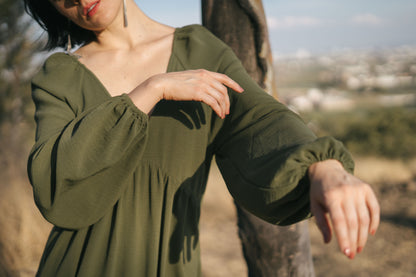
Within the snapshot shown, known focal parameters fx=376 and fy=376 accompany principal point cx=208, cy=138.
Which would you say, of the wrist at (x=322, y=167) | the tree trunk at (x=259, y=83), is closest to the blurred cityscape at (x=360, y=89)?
the tree trunk at (x=259, y=83)

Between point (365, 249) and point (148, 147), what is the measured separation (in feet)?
13.7

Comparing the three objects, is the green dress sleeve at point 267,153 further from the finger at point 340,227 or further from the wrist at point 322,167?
the finger at point 340,227

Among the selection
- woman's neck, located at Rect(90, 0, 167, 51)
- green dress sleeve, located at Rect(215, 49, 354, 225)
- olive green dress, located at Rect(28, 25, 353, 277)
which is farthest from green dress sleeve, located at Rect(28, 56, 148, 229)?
woman's neck, located at Rect(90, 0, 167, 51)

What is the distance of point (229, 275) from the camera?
416 centimetres

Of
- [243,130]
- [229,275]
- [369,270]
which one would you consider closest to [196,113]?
[243,130]

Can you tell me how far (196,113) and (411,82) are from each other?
7194 centimetres

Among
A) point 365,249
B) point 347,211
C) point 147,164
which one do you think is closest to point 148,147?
point 147,164

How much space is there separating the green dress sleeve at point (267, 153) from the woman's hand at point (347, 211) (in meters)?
0.10

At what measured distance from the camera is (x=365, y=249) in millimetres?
4633

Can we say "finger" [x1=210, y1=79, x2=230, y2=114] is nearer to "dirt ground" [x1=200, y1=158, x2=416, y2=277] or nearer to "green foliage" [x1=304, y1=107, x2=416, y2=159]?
"dirt ground" [x1=200, y1=158, x2=416, y2=277]

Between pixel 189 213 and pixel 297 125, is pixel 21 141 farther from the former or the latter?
pixel 297 125

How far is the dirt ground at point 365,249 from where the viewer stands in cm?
422

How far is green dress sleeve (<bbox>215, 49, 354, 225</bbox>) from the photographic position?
92cm

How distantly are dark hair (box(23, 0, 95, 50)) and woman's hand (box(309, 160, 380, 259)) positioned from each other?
1.17m
